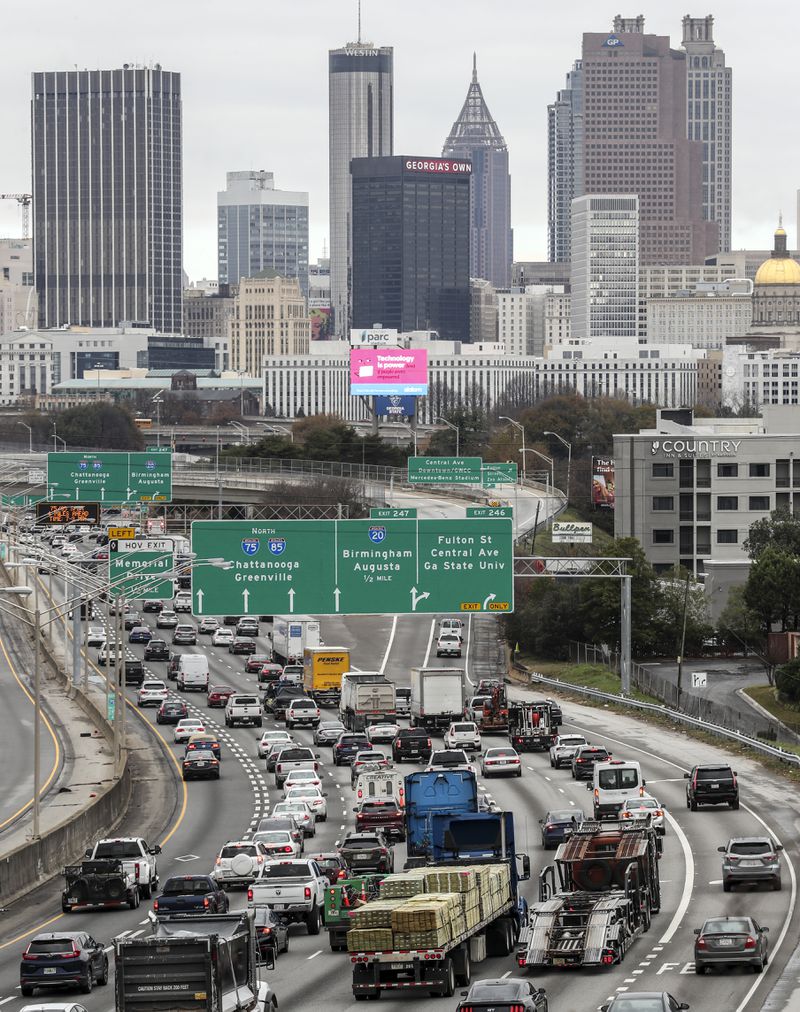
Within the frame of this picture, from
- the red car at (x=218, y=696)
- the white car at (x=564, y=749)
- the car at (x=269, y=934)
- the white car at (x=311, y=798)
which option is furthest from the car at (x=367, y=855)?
the red car at (x=218, y=696)

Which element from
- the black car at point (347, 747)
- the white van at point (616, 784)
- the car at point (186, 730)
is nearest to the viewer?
the white van at point (616, 784)

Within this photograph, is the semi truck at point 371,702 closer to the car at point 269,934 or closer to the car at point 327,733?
the car at point 327,733

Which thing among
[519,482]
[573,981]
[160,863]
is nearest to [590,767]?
[160,863]

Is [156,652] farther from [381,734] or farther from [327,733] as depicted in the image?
[381,734]

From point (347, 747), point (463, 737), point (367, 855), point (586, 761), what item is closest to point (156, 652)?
point (347, 747)

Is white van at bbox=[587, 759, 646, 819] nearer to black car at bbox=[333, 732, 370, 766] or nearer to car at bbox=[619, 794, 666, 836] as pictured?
car at bbox=[619, 794, 666, 836]

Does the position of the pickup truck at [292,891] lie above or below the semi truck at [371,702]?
above
